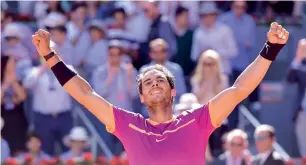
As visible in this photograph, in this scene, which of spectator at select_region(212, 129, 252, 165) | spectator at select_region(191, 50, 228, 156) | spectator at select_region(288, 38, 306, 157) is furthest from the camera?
spectator at select_region(288, 38, 306, 157)

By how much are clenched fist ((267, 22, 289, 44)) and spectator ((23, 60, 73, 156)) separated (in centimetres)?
530

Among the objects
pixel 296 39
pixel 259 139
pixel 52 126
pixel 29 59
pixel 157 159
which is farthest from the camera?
pixel 296 39

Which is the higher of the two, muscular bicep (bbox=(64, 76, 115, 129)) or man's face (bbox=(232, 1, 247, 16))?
muscular bicep (bbox=(64, 76, 115, 129))

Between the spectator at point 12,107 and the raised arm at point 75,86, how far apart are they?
5.14 metres

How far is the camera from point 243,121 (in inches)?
404

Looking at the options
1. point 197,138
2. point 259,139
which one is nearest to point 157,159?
point 197,138

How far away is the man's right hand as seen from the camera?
4992 millimetres

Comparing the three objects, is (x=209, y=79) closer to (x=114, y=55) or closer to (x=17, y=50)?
(x=114, y=55)

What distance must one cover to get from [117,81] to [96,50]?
1122 mm

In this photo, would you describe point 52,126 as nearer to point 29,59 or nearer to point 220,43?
point 29,59

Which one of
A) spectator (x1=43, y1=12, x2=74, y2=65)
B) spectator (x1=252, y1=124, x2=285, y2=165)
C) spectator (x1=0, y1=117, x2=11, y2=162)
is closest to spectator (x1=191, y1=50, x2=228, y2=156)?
spectator (x1=252, y1=124, x2=285, y2=165)

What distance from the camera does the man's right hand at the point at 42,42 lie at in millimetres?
4992

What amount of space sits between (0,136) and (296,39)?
4306 millimetres

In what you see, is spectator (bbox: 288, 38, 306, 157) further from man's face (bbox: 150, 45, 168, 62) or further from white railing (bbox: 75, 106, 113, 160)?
white railing (bbox: 75, 106, 113, 160)
